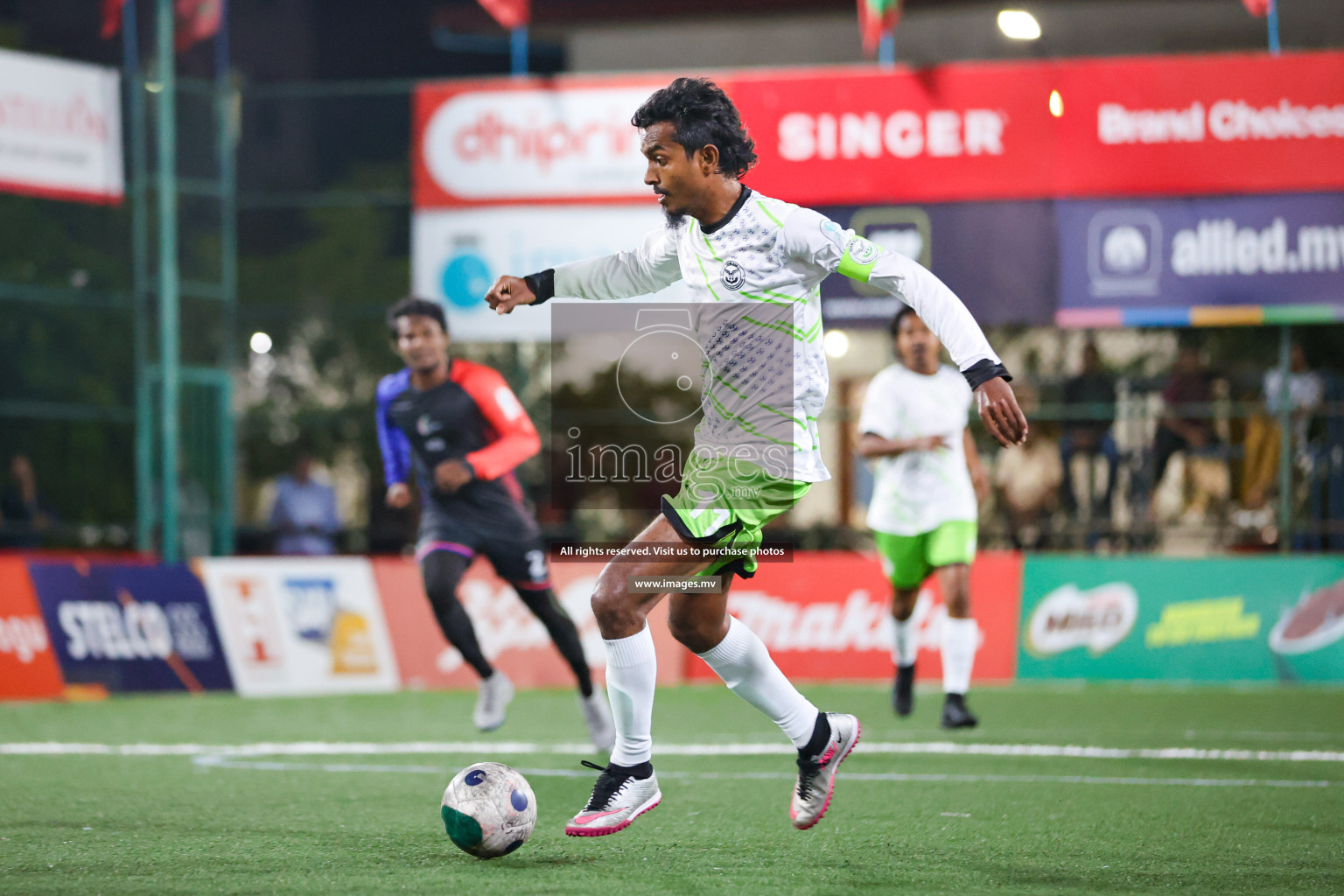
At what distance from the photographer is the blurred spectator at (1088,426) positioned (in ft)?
47.1

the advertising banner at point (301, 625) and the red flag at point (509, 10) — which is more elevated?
the red flag at point (509, 10)

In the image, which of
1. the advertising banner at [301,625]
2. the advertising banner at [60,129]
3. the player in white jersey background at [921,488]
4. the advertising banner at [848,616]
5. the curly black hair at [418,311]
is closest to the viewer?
the curly black hair at [418,311]

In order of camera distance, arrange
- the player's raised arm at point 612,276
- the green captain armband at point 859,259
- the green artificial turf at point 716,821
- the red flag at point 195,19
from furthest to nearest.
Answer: the red flag at point 195,19
the player's raised arm at point 612,276
the green captain armband at point 859,259
the green artificial turf at point 716,821

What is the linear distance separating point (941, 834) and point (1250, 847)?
0.99m

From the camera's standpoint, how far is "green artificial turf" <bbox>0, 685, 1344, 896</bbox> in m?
4.64

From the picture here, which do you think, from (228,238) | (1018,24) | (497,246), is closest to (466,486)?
(497,246)

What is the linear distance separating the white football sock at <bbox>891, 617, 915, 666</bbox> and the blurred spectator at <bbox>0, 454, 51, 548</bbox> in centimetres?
827

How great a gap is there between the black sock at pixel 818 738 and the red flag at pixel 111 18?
1222 centimetres

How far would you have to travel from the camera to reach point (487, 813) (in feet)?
15.9

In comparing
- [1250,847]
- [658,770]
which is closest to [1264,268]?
[658,770]

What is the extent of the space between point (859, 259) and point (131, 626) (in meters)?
9.28

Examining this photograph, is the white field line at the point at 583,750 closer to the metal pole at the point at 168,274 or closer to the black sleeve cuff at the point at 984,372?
the black sleeve cuff at the point at 984,372

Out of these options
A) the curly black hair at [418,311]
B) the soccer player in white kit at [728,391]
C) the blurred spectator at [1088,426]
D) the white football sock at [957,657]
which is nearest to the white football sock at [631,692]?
the soccer player in white kit at [728,391]

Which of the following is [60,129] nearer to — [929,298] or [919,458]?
[919,458]
